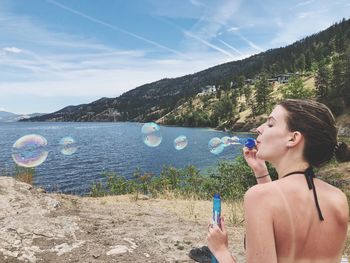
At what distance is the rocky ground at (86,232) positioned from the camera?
25.7 feet

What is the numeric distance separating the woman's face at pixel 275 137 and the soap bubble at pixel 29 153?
1370 cm

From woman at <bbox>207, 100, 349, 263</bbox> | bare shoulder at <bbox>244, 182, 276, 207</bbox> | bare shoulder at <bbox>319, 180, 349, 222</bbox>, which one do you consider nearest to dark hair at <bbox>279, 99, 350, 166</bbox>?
woman at <bbox>207, 100, 349, 263</bbox>

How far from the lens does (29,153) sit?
1581cm

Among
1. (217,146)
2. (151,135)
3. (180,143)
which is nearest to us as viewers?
(217,146)


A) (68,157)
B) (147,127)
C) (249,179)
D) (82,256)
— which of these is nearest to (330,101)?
(68,157)

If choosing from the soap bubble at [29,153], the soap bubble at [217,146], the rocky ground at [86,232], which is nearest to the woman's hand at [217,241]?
the rocky ground at [86,232]

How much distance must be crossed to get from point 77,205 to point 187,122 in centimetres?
15582

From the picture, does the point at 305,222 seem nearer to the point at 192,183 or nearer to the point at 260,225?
the point at 260,225

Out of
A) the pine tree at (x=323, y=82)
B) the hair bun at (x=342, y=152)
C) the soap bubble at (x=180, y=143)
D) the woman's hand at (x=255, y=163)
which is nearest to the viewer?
the hair bun at (x=342, y=152)

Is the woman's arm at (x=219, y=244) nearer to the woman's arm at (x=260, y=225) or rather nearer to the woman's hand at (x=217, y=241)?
the woman's hand at (x=217, y=241)

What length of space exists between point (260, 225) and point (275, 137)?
0.57 meters

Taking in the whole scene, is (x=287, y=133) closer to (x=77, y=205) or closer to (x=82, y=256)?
(x=82, y=256)

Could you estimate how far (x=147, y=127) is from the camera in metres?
15.9

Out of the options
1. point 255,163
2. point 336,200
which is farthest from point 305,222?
point 255,163
